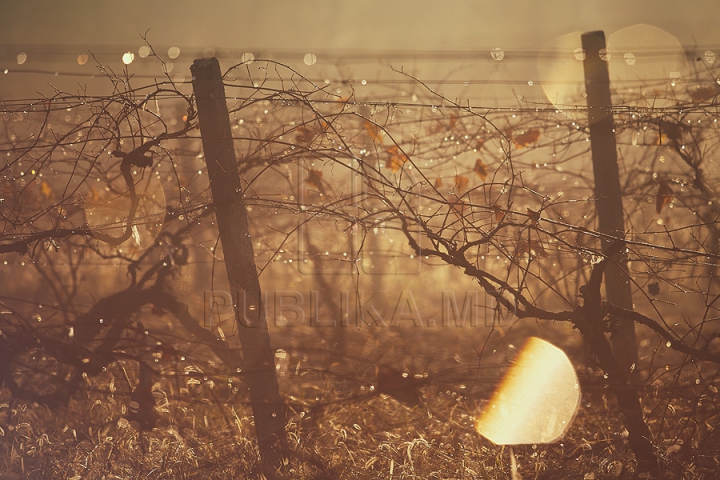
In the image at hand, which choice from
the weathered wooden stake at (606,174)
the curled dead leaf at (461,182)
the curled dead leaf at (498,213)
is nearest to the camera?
the curled dead leaf at (498,213)

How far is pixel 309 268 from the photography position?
4066 millimetres

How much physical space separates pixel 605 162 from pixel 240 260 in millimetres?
1952

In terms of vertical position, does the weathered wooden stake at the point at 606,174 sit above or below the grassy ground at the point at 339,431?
above

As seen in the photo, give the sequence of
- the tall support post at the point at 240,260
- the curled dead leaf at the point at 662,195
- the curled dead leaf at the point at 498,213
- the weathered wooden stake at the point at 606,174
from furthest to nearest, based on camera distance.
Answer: the curled dead leaf at the point at 662,195 < the weathered wooden stake at the point at 606,174 < the tall support post at the point at 240,260 < the curled dead leaf at the point at 498,213

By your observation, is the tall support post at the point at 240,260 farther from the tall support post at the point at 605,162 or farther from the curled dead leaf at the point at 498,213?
the tall support post at the point at 605,162

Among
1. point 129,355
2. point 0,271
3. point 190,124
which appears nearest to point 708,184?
point 190,124

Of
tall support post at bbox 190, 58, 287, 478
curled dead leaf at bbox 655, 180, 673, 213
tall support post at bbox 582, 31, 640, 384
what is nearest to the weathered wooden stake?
tall support post at bbox 582, 31, 640, 384

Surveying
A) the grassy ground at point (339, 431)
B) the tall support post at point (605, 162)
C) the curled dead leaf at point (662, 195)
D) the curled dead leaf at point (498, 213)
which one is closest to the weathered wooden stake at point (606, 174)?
the tall support post at point (605, 162)

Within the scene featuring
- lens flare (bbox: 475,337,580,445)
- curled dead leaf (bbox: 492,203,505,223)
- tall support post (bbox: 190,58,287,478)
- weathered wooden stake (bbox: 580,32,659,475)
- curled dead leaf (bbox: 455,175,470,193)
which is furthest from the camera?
curled dead leaf (bbox: 455,175,470,193)

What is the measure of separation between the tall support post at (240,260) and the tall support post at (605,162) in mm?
1806

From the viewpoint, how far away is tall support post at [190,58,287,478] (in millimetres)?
2334

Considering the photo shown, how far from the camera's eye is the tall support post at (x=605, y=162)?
119 inches

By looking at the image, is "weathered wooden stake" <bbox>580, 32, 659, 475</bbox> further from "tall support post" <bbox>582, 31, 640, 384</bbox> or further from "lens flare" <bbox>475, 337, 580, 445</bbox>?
"lens flare" <bbox>475, 337, 580, 445</bbox>

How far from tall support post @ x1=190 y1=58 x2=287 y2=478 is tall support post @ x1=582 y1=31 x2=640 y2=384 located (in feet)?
5.92
